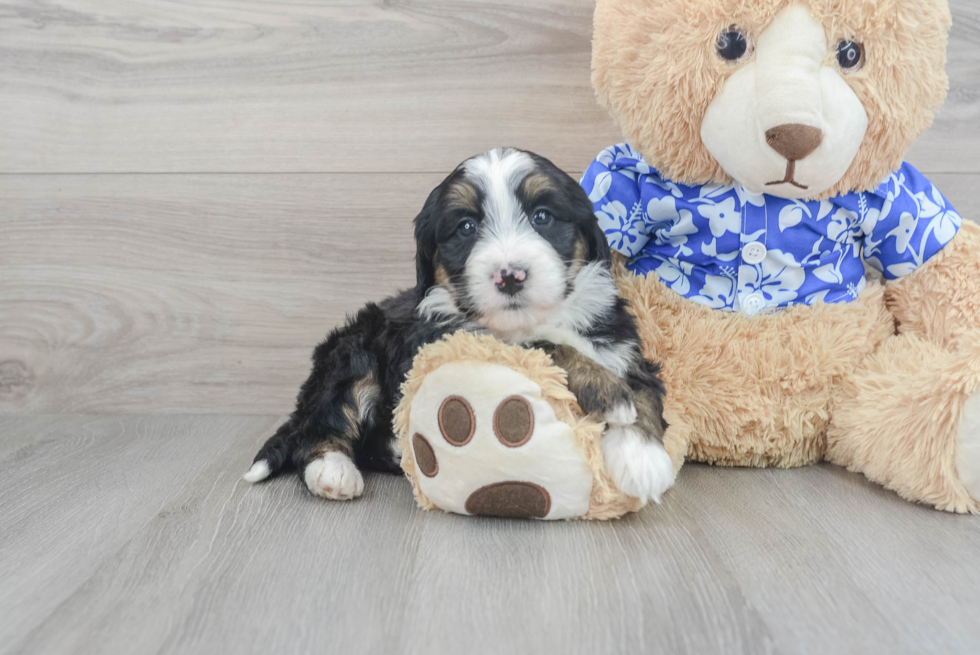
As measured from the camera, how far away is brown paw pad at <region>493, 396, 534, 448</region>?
125 cm

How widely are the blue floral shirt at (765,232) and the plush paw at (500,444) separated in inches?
21.9

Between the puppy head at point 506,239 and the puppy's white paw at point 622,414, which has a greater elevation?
the puppy head at point 506,239

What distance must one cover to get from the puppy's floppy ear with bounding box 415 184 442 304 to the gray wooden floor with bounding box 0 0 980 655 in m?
0.45

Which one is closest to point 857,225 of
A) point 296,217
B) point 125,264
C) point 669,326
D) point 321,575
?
point 669,326

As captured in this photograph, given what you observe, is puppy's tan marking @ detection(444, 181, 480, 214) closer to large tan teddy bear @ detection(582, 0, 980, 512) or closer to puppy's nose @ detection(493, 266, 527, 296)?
puppy's nose @ detection(493, 266, 527, 296)

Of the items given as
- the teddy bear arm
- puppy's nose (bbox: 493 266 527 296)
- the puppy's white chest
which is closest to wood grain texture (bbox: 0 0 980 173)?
the teddy bear arm

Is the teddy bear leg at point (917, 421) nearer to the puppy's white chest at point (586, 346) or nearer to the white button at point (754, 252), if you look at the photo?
the white button at point (754, 252)

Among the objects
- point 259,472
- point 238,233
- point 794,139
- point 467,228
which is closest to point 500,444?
point 467,228

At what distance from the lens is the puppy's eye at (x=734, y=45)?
1422 mm

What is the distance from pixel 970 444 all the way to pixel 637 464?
1.98ft

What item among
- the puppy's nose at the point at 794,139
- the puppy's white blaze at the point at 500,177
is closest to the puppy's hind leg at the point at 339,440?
the puppy's white blaze at the point at 500,177

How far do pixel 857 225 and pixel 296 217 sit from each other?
148cm

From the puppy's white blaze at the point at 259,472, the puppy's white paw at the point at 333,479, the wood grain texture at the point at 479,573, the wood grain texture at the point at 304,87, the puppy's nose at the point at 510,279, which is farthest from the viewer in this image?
the wood grain texture at the point at 304,87

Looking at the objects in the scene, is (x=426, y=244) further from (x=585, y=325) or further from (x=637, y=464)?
(x=637, y=464)
